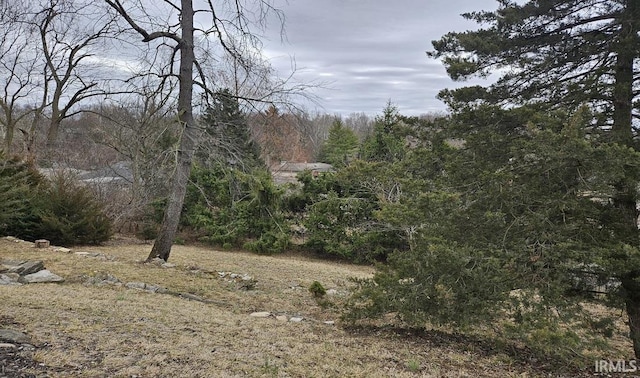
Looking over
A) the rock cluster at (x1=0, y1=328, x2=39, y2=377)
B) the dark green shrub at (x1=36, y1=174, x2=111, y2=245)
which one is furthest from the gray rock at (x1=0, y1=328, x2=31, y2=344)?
the dark green shrub at (x1=36, y1=174, x2=111, y2=245)

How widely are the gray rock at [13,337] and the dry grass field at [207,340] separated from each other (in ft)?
0.28

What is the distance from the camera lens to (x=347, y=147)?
31.7 metres

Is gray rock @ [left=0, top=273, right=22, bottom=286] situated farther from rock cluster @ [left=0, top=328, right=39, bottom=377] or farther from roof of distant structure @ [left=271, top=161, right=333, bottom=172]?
roof of distant structure @ [left=271, top=161, right=333, bottom=172]

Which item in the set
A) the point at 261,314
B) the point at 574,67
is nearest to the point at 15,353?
the point at 261,314

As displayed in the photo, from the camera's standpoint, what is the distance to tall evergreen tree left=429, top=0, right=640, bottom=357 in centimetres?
442

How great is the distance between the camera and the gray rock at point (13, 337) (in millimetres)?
3100

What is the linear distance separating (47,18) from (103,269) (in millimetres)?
4259

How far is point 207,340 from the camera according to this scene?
149 inches

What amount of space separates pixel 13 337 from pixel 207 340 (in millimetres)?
1481

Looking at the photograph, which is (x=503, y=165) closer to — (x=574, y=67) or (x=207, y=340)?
(x=574, y=67)

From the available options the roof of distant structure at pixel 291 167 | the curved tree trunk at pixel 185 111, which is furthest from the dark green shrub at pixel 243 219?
the roof of distant structure at pixel 291 167

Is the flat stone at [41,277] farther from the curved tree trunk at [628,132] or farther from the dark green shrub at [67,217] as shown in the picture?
the curved tree trunk at [628,132]

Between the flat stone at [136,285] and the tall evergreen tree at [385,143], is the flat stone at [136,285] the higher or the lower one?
the lower one

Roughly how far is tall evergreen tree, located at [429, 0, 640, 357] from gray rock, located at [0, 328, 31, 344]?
202 inches
